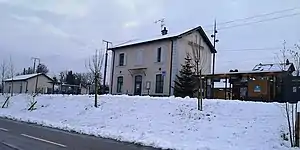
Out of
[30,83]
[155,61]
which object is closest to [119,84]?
[155,61]

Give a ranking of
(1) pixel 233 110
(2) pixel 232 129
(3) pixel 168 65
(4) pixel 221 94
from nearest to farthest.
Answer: (2) pixel 232 129 < (1) pixel 233 110 < (4) pixel 221 94 < (3) pixel 168 65

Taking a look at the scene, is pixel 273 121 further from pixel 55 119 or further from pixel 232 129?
pixel 55 119

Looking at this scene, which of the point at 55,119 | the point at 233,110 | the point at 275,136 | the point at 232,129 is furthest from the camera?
the point at 55,119

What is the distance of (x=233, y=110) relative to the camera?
1800cm

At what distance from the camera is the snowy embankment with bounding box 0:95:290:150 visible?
44.5 ft

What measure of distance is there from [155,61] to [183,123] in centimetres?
2012

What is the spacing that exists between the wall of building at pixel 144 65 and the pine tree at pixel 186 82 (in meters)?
1.42

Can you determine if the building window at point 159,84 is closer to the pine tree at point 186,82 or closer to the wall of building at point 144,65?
the wall of building at point 144,65

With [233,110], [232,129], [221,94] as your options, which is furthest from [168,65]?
[232,129]

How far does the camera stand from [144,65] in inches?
1510

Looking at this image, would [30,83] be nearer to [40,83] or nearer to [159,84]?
[40,83]

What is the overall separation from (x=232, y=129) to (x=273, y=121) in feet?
6.27

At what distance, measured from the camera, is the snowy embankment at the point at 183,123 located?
1356cm

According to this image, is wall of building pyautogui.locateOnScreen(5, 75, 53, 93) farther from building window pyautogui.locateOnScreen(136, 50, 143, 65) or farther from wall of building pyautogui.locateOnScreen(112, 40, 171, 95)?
building window pyautogui.locateOnScreen(136, 50, 143, 65)
